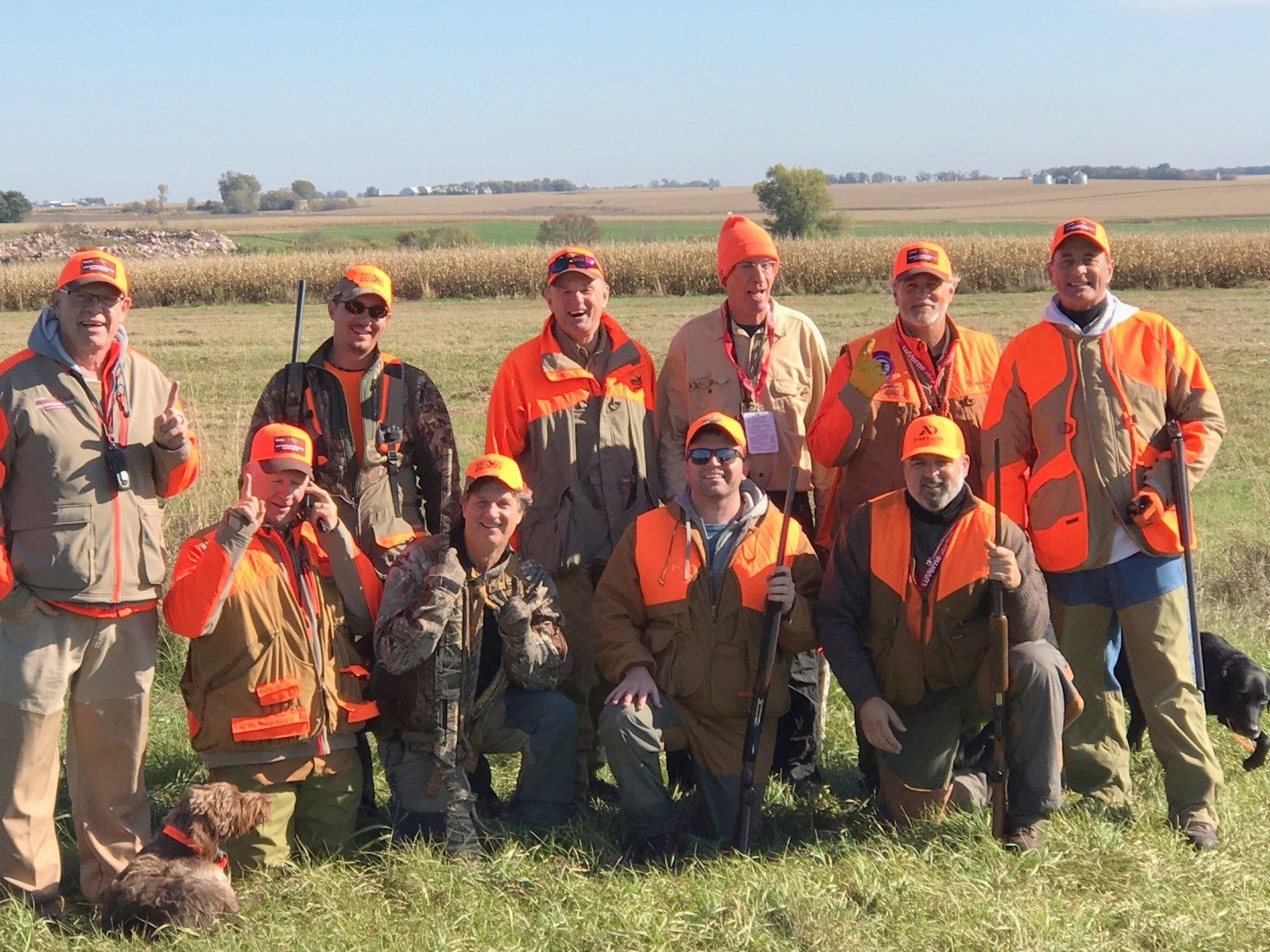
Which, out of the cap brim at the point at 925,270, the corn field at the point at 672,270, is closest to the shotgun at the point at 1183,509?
the cap brim at the point at 925,270

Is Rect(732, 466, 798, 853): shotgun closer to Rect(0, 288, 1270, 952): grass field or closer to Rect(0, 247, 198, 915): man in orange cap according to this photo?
Rect(0, 288, 1270, 952): grass field

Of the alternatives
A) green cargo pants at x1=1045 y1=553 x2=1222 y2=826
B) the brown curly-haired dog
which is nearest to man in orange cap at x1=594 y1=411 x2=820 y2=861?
green cargo pants at x1=1045 y1=553 x2=1222 y2=826

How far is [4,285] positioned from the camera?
37656 mm

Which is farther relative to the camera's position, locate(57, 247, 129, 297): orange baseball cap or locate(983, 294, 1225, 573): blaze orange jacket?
locate(983, 294, 1225, 573): blaze orange jacket

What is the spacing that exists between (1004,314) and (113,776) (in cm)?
2438

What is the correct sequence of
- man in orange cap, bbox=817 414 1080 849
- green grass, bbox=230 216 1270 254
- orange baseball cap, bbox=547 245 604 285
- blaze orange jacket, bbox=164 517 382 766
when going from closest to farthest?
blaze orange jacket, bbox=164 517 382 766, man in orange cap, bbox=817 414 1080 849, orange baseball cap, bbox=547 245 604 285, green grass, bbox=230 216 1270 254

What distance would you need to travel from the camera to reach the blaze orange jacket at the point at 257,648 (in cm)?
488

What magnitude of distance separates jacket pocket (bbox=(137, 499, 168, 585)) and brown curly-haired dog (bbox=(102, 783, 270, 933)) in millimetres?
824

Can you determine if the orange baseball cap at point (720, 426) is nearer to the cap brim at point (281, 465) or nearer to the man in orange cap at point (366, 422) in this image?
the man in orange cap at point (366, 422)

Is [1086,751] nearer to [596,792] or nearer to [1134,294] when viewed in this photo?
[596,792]

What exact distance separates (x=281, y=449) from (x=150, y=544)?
0.61 meters

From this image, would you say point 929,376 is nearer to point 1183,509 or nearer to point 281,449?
point 1183,509

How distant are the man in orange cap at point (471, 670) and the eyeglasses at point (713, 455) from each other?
0.73 metres

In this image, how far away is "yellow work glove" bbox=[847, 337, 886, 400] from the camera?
18.6 feet
